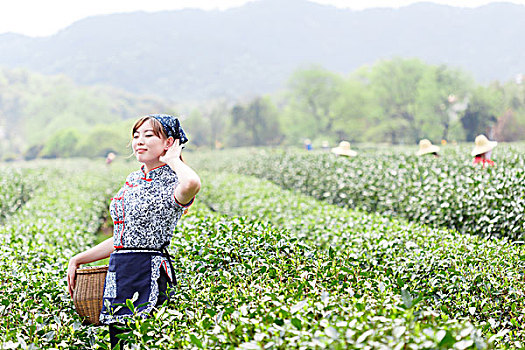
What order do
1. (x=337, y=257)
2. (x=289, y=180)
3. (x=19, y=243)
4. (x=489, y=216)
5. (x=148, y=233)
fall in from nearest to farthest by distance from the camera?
(x=148, y=233), (x=337, y=257), (x=19, y=243), (x=489, y=216), (x=289, y=180)

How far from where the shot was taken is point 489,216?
597 centimetres

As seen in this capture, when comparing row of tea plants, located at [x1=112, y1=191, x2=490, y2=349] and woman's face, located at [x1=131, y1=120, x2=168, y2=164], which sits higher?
woman's face, located at [x1=131, y1=120, x2=168, y2=164]

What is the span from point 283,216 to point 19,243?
3392mm

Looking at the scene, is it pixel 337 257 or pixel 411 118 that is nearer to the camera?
pixel 337 257

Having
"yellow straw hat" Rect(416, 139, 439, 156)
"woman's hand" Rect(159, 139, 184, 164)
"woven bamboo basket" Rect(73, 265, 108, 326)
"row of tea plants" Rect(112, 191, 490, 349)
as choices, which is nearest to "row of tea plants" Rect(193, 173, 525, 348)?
"row of tea plants" Rect(112, 191, 490, 349)

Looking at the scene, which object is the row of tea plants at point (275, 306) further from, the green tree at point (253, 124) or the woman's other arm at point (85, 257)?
the green tree at point (253, 124)

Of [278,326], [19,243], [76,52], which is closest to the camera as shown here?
[278,326]

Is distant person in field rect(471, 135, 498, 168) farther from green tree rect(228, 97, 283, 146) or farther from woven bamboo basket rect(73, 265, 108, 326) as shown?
green tree rect(228, 97, 283, 146)

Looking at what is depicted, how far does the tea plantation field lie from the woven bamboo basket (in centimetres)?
10

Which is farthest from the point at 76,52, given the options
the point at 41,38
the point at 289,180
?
the point at 289,180

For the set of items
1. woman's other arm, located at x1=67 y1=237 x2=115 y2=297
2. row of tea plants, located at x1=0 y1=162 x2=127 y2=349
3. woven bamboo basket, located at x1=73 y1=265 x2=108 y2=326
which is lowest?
row of tea plants, located at x1=0 y1=162 x2=127 y2=349

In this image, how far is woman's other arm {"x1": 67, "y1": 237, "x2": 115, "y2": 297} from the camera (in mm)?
2764

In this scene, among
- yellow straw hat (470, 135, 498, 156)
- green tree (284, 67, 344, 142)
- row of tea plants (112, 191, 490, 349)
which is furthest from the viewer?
green tree (284, 67, 344, 142)

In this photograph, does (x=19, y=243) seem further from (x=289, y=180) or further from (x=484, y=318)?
(x=289, y=180)
